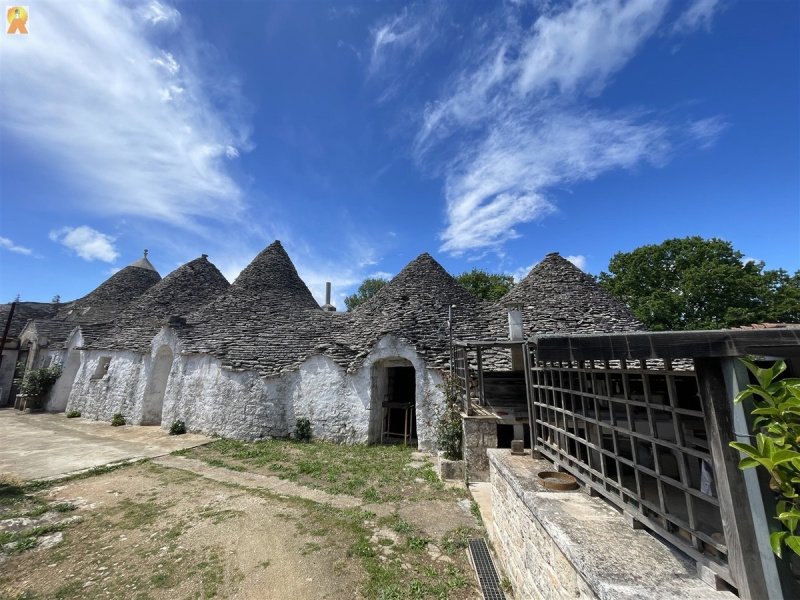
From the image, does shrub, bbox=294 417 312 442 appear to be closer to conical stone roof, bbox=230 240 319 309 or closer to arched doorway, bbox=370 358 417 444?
arched doorway, bbox=370 358 417 444

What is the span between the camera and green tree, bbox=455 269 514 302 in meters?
30.7

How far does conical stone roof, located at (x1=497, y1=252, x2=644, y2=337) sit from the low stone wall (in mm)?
7249

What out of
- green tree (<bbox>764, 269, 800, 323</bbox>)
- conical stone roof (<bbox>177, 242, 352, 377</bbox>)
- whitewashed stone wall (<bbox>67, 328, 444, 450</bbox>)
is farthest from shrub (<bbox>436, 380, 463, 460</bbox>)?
green tree (<bbox>764, 269, 800, 323</bbox>)

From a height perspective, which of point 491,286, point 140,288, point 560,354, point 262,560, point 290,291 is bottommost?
point 262,560

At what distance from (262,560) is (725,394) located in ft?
A: 17.8

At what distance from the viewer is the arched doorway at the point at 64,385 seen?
16.5 m

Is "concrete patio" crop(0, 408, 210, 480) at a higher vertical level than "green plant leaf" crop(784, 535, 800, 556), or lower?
lower

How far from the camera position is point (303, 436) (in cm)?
1108

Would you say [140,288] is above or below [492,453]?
above

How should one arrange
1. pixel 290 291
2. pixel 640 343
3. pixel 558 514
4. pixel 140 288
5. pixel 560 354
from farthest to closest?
pixel 140 288 < pixel 290 291 < pixel 560 354 < pixel 558 514 < pixel 640 343

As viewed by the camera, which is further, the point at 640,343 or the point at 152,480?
the point at 152,480

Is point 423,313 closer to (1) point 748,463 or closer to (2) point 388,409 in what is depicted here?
(2) point 388,409

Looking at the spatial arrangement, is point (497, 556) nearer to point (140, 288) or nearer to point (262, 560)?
point (262, 560)

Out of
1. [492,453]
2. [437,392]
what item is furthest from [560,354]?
[437,392]
